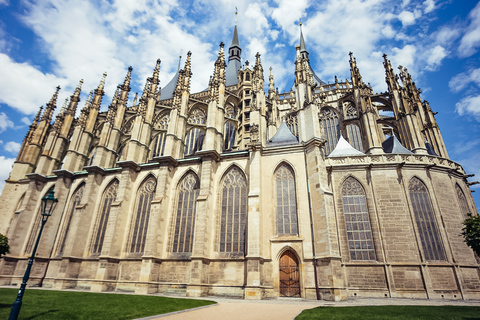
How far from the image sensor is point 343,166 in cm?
1816

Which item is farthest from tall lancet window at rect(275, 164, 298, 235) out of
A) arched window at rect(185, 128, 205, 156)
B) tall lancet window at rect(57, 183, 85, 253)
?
tall lancet window at rect(57, 183, 85, 253)

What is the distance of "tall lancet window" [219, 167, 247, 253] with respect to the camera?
16203mm

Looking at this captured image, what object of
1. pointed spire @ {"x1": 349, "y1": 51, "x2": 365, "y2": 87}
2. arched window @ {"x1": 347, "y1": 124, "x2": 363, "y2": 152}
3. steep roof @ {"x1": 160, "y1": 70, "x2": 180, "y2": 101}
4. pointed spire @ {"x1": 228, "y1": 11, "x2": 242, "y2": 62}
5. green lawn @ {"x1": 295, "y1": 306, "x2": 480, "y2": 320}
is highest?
pointed spire @ {"x1": 228, "y1": 11, "x2": 242, "y2": 62}

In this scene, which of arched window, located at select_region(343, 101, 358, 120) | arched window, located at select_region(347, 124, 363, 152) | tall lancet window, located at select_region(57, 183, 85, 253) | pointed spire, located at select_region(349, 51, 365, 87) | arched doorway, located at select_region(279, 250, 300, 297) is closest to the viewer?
arched doorway, located at select_region(279, 250, 300, 297)

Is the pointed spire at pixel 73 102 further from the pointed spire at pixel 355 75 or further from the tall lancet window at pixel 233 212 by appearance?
the pointed spire at pixel 355 75

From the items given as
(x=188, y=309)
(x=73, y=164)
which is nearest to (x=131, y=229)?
(x=73, y=164)

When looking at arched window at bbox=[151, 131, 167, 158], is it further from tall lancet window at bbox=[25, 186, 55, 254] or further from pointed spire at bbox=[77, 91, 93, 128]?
tall lancet window at bbox=[25, 186, 55, 254]

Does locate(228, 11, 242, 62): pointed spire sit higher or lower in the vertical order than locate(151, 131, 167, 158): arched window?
higher

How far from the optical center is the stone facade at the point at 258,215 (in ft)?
48.6

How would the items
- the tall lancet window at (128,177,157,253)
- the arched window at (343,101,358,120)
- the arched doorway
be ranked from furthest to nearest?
the arched window at (343,101,358,120)
the tall lancet window at (128,177,157,253)
the arched doorway

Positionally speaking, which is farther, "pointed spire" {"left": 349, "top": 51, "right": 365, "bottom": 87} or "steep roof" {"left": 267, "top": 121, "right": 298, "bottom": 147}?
"pointed spire" {"left": 349, "top": 51, "right": 365, "bottom": 87}

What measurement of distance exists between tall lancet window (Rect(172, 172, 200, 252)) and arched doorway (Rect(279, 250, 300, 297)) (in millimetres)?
6356

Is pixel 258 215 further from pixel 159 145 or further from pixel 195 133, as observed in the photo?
pixel 159 145

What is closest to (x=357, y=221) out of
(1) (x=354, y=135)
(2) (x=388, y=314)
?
(2) (x=388, y=314)
